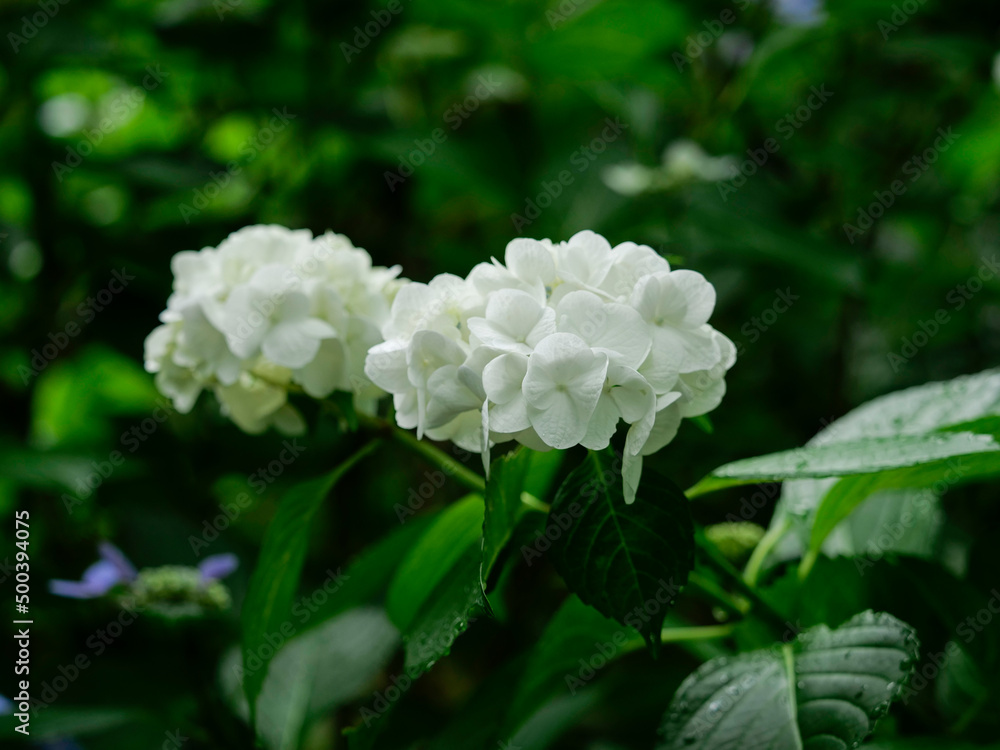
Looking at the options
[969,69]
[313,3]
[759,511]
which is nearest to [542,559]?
[759,511]

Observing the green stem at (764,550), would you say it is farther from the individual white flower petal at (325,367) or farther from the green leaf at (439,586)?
the individual white flower petal at (325,367)

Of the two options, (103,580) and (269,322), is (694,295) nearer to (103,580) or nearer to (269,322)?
(269,322)

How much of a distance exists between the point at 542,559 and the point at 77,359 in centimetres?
89

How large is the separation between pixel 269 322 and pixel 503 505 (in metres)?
0.25

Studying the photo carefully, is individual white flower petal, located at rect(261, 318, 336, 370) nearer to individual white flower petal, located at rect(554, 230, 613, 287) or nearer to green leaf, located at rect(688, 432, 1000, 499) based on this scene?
individual white flower petal, located at rect(554, 230, 613, 287)

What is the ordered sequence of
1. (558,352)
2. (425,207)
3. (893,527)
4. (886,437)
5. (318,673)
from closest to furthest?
(558,352)
(886,437)
(893,527)
(318,673)
(425,207)

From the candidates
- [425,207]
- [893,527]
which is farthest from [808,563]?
[425,207]

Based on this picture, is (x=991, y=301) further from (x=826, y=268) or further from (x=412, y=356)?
(x=412, y=356)

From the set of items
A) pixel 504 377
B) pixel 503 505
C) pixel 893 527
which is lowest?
pixel 893 527

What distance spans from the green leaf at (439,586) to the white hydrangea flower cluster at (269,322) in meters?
0.12

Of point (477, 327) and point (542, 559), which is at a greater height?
point (477, 327)

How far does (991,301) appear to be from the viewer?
1554mm

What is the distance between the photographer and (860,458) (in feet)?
1.84

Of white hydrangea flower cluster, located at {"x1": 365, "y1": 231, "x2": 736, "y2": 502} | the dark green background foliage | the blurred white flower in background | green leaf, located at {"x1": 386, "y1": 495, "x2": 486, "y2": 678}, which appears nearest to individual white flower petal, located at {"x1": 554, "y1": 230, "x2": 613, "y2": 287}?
white hydrangea flower cluster, located at {"x1": 365, "y1": 231, "x2": 736, "y2": 502}
